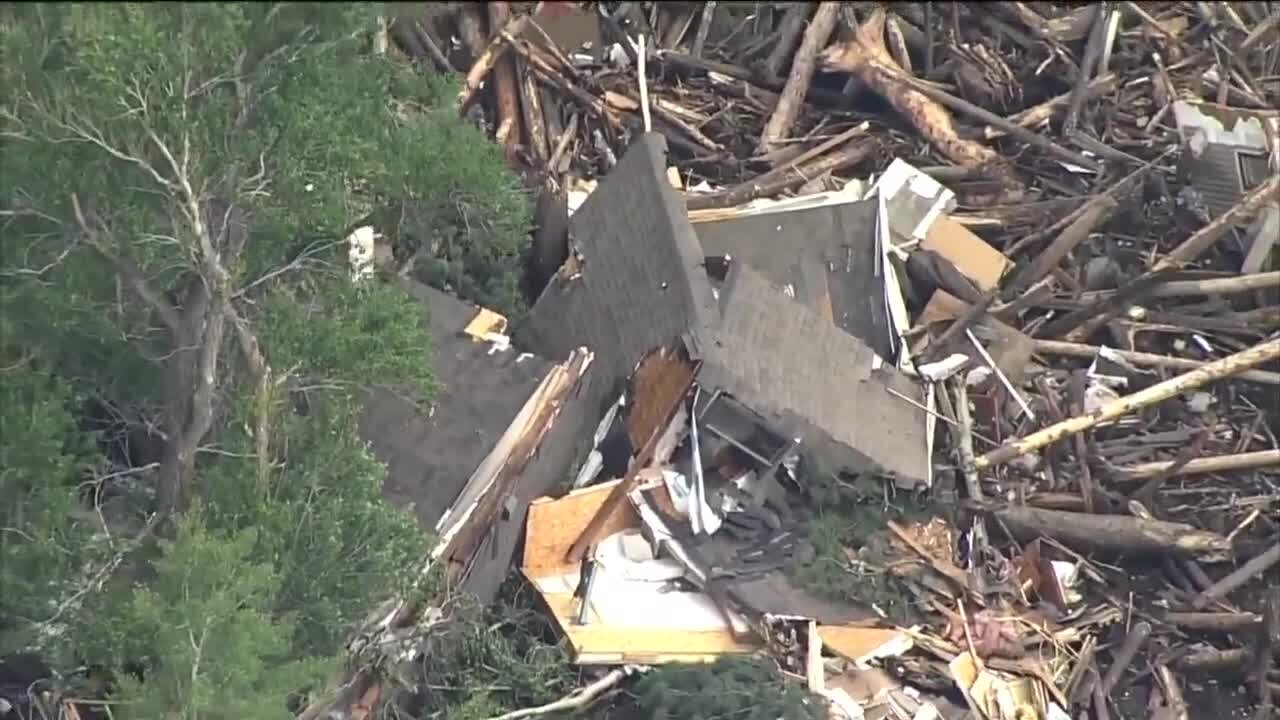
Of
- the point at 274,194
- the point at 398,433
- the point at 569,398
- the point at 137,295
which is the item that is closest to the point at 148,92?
the point at 274,194

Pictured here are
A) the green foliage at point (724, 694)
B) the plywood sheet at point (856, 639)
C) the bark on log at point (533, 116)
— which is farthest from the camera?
the bark on log at point (533, 116)

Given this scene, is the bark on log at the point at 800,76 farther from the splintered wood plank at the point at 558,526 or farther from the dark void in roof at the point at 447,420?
the splintered wood plank at the point at 558,526

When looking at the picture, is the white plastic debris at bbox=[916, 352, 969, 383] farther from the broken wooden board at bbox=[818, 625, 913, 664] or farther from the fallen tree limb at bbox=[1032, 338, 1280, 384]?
the broken wooden board at bbox=[818, 625, 913, 664]

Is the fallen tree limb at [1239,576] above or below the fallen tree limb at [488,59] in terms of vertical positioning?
below

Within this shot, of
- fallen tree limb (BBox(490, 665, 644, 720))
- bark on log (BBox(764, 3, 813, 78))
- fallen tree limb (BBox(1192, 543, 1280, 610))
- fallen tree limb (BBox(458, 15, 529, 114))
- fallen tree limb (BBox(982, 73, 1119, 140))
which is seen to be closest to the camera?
fallen tree limb (BBox(490, 665, 644, 720))

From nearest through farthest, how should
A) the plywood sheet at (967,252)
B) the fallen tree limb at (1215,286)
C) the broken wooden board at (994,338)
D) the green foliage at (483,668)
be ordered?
the green foliage at (483,668) < the broken wooden board at (994,338) < the fallen tree limb at (1215,286) < the plywood sheet at (967,252)

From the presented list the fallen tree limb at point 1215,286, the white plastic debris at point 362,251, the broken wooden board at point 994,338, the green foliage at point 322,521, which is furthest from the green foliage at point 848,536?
the fallen tree limb at point 1215,286

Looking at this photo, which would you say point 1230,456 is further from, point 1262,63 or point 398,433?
point 398,433

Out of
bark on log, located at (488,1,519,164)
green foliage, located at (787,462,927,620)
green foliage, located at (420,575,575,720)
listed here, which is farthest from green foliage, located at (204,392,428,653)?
bark on log, located at (488,1,519,164)
